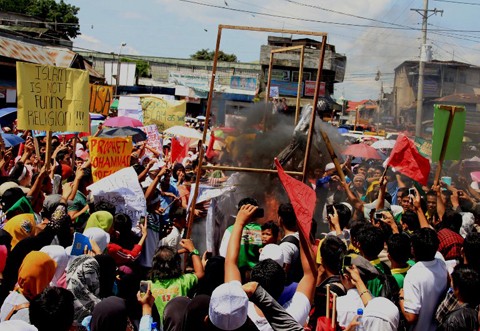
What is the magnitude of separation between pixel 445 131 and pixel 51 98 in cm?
539

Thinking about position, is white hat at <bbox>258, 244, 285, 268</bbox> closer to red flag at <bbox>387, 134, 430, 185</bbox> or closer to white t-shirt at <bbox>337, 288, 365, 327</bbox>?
white t-shirt at <bbox>337, 288, 365, 327</bbox>

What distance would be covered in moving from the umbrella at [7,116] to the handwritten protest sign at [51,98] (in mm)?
5804

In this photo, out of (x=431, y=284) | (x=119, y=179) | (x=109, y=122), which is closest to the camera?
(x=431, y=284)

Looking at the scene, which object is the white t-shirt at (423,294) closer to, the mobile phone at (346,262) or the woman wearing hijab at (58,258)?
the mobile phone at (346,262)

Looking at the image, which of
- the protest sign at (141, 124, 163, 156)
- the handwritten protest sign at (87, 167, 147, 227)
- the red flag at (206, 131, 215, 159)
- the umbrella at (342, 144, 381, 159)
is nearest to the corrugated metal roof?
the protest sign at (141, 124, 163, 156)

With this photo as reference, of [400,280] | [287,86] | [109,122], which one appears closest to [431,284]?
[400,280]

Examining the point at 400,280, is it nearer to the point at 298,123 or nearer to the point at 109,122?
the point at 298,123

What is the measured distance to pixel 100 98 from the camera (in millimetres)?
17094

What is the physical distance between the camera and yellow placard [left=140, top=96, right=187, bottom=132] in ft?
61.3

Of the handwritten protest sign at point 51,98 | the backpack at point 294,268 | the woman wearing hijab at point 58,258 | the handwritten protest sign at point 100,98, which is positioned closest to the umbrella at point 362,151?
the handwritten protest sign at point 51,98

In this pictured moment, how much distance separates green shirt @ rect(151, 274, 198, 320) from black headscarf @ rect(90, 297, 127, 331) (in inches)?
19.9

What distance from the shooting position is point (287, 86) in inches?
1768

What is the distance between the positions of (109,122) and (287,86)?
30632mm

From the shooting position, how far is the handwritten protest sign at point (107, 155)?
8602 mm
